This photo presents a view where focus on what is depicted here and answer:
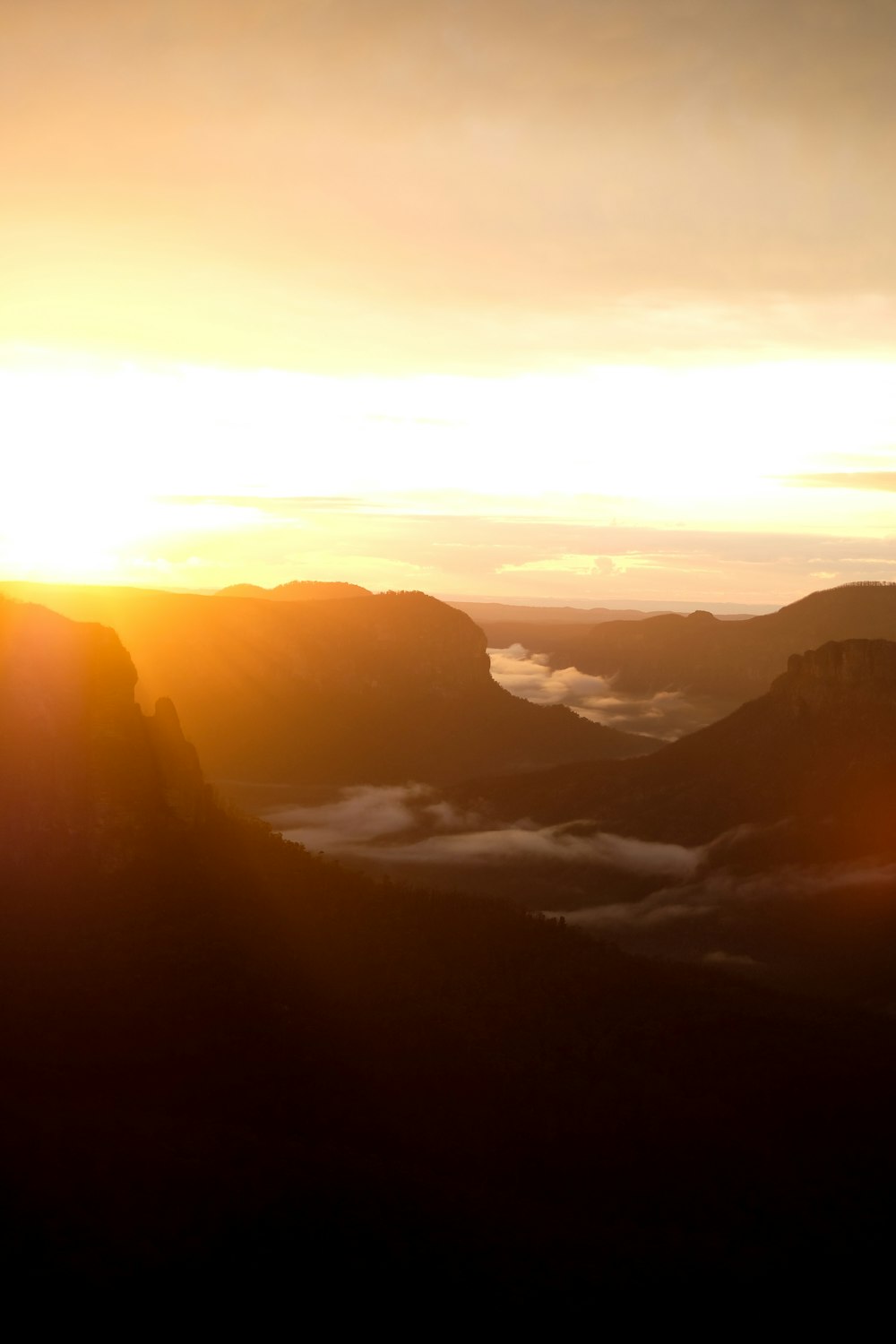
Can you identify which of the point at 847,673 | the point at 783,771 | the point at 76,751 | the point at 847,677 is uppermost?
the point at 847,673

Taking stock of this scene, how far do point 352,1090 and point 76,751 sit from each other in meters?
20.9

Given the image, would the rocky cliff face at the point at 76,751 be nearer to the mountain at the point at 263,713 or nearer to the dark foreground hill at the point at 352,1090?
the dark foreground hill at the point at 352,1090

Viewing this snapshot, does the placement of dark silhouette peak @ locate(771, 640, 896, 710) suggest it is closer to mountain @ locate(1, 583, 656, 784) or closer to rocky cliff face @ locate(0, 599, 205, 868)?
mountain @ locate(1, 583, 656, 784)

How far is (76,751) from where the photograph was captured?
55219 millimetres

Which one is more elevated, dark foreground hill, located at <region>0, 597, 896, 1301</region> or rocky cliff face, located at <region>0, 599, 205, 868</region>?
rocky cliff face, located at <region>0, 599, 205, 868</region>

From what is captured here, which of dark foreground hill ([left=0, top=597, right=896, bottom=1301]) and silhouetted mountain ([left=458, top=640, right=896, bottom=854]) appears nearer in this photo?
dark foreground hill ([left=0, top=597, right=896, bottom=1301])

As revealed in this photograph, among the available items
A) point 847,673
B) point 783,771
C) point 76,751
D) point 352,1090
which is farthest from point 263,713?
point 352,1090

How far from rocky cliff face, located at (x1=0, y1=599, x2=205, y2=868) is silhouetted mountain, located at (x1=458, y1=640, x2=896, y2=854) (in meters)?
71.5

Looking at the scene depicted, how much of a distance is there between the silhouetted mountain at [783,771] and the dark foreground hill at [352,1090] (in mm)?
51959

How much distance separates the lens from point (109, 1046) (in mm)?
43438

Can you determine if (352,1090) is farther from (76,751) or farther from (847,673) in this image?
(847,673)

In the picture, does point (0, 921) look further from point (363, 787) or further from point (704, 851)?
point (363, 787)

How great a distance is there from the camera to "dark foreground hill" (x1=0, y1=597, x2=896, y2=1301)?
3441cm

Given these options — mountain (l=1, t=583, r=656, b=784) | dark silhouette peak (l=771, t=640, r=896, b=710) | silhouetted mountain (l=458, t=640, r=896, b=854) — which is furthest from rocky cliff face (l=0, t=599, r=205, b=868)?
mountain (l=1, t=583, r=656, b=784)
